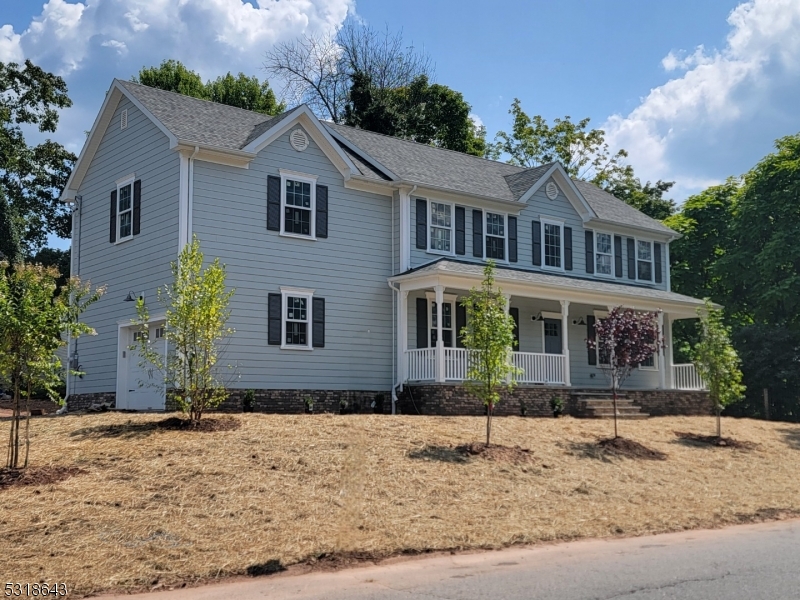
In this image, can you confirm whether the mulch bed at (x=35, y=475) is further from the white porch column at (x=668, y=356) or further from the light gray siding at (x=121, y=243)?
the white porch column at (x=668, y=356)

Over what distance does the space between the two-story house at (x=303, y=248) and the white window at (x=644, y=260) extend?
349 cm

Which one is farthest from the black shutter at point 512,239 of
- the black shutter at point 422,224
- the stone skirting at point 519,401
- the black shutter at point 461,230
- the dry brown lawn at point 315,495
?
the dry brown lawn at point 315,495

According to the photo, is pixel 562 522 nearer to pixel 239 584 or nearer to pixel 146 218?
pixel 239 584

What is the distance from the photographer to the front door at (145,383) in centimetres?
1983

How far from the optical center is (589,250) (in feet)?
90.9

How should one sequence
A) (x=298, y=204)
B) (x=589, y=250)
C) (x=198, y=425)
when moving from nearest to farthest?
(x=198, y=425), (x=298, y=204), (x=589, y=250)

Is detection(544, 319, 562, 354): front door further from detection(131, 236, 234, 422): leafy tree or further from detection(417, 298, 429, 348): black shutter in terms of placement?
detection(131, 236, 234, 422): leafy tree

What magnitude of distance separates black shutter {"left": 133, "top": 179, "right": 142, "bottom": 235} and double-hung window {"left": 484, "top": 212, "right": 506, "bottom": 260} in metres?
9.62

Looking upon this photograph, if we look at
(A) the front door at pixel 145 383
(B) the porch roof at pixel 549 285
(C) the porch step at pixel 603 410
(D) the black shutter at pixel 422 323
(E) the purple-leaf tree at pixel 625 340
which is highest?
(B) the porch roof at pixel 549 285

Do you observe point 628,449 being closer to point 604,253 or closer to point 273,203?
point 273,203

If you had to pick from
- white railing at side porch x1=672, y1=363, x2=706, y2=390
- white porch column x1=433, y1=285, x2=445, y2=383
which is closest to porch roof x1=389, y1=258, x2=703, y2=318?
white porch column x1=433, y1=285, x2=445, y2=383

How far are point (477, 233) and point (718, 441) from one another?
8.73 metres

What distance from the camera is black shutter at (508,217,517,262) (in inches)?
996

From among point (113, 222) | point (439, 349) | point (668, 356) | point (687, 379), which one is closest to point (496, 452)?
point (439, 349)
